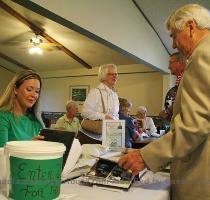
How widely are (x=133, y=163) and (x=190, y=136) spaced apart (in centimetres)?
22

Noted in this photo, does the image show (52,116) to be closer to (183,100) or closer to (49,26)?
(49,26)

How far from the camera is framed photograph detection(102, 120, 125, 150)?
5.12ft

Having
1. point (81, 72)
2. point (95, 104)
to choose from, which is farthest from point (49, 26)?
point (95, 104)

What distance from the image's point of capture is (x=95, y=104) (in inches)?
94.9

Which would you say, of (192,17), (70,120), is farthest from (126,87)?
(192,17)

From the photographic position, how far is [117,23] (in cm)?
366

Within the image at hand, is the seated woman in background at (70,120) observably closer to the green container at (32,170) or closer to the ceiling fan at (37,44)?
the ceiling fan at (37,44)

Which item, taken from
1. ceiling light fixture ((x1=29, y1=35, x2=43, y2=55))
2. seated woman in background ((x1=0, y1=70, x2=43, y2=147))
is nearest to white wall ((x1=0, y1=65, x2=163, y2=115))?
ceiling light fixture ((x1=29, y1=35, x2=43, y2=55))

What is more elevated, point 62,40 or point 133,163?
point 62,40

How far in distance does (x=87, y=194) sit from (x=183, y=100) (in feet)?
1.43

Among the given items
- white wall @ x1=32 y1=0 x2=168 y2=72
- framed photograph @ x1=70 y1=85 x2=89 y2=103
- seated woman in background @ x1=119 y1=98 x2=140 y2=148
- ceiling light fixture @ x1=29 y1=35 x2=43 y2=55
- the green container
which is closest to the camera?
the green container

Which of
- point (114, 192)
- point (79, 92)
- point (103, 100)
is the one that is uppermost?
point (79, 92)

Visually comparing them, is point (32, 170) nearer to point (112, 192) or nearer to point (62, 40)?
point (112, 192)

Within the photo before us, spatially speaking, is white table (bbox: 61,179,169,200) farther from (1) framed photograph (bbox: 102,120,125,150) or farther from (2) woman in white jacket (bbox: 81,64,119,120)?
(2) woman in white jacket (bbox: 81,64,119,120)
